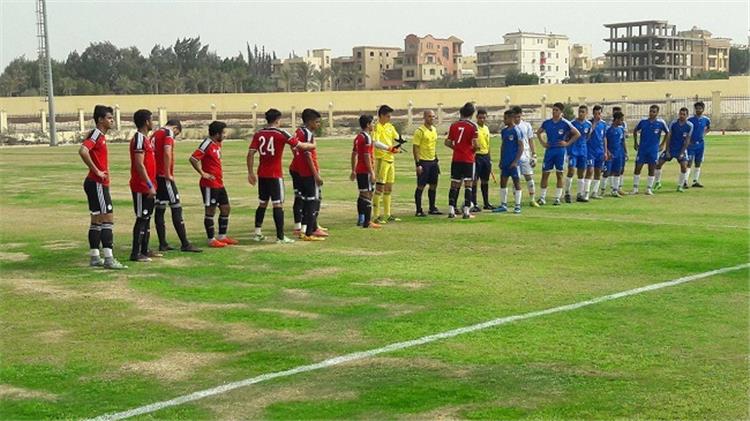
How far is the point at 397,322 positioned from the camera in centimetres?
969

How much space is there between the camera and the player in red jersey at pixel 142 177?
1345 cm

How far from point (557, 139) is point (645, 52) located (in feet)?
376

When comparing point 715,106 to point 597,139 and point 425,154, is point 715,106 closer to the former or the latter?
point 597,139

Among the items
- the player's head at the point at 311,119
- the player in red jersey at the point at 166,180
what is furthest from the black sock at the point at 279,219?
the player's head at the point at 311,119

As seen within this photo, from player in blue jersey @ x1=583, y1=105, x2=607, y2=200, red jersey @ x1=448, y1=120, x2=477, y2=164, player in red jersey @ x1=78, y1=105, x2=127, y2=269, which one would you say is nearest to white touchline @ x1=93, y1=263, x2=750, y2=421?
player in red jersey @ x1=78, y1=105, x2=127, y2=269

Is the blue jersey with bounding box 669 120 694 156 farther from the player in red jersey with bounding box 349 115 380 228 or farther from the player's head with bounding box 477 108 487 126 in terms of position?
the player in red jersey with bounding box 349 115 380 228

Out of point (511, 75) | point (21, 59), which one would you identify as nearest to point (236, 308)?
point (21, 59)

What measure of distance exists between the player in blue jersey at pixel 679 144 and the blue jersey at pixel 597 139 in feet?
9.06

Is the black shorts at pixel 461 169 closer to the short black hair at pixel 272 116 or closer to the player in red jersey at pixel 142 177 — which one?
the short black hair at pixel 272 116

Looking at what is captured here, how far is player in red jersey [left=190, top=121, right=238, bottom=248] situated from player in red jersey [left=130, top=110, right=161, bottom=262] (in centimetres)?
110

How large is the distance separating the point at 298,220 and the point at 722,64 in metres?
155

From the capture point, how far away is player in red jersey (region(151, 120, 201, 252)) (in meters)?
14.2

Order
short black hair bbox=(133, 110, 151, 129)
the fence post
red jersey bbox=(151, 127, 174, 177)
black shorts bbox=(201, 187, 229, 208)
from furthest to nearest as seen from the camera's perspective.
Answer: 1. the fence post
2. black shorts bbox=(201, 187, 229, 208)
3. red jersey bbox=(151, 127, 174, 177)
4. short black hair bbox=(133, 110, 151, 129)

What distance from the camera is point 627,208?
19.5 metres
